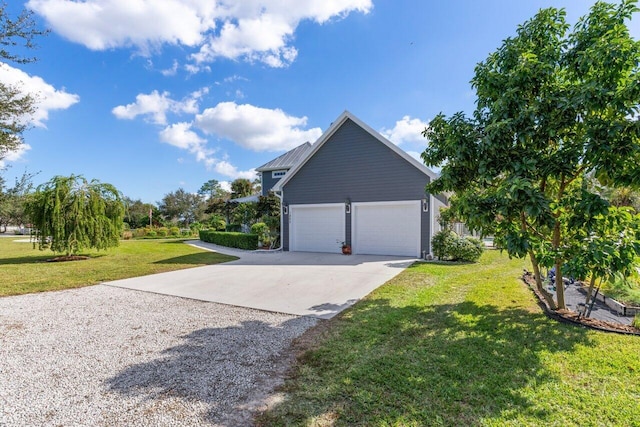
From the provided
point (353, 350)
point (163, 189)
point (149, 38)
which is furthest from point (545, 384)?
point (163, 189)

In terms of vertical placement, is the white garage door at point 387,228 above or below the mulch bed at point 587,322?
above

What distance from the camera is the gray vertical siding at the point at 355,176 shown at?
11820mm

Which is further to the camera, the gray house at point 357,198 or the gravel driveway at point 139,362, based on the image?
the gray house at point 357,198

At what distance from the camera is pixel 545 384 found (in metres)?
2.81

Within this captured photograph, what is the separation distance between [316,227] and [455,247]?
606cm

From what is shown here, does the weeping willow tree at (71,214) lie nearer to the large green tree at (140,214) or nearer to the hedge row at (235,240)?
the hedge row at (235,240)

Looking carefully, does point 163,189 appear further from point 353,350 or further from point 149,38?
point 353,350

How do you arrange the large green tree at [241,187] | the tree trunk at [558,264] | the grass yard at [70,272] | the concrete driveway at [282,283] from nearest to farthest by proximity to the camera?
the tree trunk at [558,264] → the concrete driveway at [282,283] → the grass yard at [70,272] → the large green tree at [241,187]

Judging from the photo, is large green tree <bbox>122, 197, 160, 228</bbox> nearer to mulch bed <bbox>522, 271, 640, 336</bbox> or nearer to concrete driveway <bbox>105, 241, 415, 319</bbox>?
concrete driveway <bbox>105, 241, 415, 319</bbox>

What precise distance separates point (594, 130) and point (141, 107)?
19080 mm

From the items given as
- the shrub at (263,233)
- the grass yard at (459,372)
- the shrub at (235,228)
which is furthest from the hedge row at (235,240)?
the grass yard at (459,372)

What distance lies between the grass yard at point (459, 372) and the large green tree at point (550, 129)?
114cm

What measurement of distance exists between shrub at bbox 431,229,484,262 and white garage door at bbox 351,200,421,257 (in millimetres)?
773

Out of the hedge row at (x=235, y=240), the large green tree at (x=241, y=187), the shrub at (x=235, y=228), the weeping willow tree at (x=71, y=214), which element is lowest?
the hedge row at (x=235, y=240)
